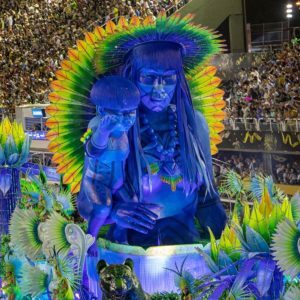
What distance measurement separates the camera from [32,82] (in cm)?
1593

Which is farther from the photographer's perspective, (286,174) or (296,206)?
(286,174)

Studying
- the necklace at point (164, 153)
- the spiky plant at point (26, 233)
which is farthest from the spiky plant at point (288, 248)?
the spiky plant at point (26, 233)

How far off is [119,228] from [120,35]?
892 mm

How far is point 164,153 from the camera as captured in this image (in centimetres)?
382

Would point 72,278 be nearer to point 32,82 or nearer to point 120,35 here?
point 120,35

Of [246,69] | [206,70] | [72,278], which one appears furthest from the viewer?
[246,69]

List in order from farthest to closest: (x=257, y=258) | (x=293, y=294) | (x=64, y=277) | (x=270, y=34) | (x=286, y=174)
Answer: (x=270, y=34) → (x=286, y=174) → (x=64, y=277) → (x=257, y=258) → (x=293, y=294)

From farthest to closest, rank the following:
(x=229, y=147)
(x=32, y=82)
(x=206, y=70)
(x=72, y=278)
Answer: (x=32, y=82)
(x=229, y=147)
(x=206, y=70)
(x=72, y=278)

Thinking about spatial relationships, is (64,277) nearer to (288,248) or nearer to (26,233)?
(26,233)

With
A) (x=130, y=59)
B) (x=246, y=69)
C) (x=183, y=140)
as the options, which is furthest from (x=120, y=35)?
(x=246, y=69)

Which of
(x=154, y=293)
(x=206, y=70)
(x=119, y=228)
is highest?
(x=206, y=70)

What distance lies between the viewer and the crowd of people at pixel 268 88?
8.86m

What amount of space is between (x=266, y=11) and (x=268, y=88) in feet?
19.7

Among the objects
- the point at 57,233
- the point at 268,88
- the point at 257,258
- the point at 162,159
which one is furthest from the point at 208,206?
the point at 268,88
